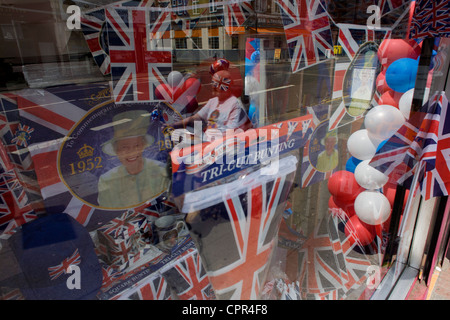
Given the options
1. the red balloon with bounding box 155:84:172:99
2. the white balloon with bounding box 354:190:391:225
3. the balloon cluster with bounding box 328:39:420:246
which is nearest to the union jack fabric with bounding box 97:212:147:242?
the red balloon with bounding box 155:84:172:99

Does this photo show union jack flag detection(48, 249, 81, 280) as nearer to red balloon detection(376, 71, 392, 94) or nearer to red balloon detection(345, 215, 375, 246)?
red balloon detection(345, 215, 375, 246)

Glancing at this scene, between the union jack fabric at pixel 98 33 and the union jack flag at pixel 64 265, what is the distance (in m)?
0.70

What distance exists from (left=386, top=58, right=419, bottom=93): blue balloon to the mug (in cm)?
162

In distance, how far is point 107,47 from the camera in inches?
45.2

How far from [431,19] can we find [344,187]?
1130mm

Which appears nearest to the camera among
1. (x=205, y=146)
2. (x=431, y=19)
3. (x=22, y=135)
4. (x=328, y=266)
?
(x=22, y=135)

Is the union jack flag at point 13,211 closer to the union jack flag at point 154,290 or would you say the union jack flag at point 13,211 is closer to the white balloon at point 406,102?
the union jack flag at point 154,290

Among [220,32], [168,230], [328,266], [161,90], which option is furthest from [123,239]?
[220,32]

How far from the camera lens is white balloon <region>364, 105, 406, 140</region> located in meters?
1.84

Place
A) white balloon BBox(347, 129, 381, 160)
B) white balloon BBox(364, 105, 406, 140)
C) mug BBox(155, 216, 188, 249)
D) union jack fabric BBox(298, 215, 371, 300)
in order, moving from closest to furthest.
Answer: mug BBox(155, 216, 188, 249) < union jack fabric BBox(298, 215, 371, 300) < white balloon BBox(364, 105, 406, 140) < white balloon BBox(347, 129, 381, 160)

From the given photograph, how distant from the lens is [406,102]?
1850mm

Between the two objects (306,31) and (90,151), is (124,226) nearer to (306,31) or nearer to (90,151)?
→ (90,151)

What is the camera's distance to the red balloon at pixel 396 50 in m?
1.81
